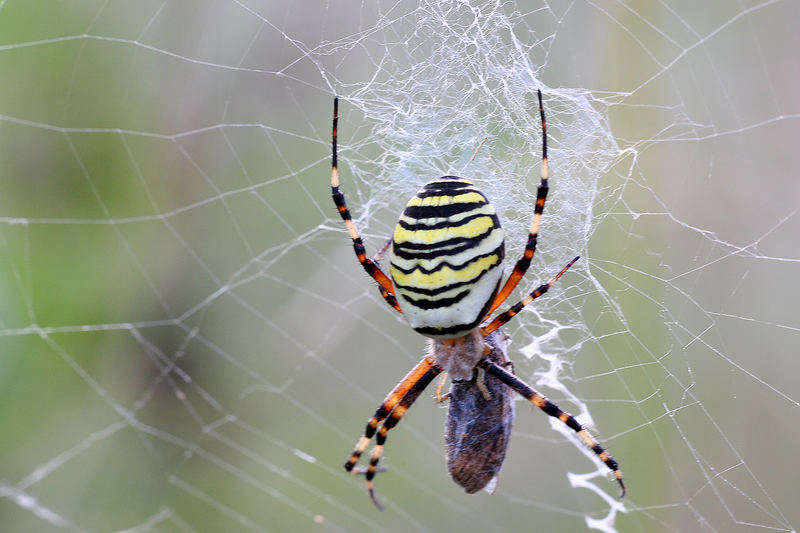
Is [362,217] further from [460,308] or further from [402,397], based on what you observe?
[460,308]

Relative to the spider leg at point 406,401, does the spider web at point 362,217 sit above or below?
above

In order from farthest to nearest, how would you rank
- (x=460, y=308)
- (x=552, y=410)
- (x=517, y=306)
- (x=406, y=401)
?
1. (x=406, y=401)
2. (x=552, y=410)
3. (x=517, y=306)
4. (x=460, y=308)

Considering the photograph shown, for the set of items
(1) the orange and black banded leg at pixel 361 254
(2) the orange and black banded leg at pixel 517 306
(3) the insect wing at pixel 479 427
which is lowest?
(3) the insect wing at pixel 479 427

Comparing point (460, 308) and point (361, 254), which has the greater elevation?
point (361, 254)

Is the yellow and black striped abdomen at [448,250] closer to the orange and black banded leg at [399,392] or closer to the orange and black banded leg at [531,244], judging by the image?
the orange and black banded leg at [531,244]

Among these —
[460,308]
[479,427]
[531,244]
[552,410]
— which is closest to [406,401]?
[479,427]

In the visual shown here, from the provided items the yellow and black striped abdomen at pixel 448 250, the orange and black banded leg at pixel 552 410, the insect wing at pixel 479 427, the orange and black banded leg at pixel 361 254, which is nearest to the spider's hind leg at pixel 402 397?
the insect wing at pixel 479 427

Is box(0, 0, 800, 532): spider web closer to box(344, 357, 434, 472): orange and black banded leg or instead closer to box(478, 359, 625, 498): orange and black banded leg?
box(478, 359, 625, 498): orange and black banded leg
